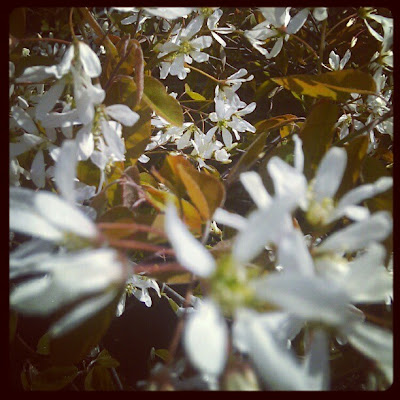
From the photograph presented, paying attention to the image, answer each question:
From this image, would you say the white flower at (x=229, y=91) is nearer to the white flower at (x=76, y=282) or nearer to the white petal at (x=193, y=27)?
the white petal at (x=193, y=27)

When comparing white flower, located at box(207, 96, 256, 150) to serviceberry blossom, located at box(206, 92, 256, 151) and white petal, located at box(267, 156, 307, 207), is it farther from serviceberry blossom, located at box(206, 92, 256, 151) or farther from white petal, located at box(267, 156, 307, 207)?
white petal, located at box(267, 156, 307, 207)

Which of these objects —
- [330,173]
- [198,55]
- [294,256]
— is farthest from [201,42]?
[294,256]

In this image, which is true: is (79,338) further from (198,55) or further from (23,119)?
(198,55)

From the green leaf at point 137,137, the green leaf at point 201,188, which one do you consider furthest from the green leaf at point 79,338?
the green leaf at point 137,137

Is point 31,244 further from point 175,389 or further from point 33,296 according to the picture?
point 175,389

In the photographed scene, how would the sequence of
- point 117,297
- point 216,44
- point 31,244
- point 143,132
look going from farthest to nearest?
1. point 216,44
2. point 143,132
3. point 117,297
4. point 31,244

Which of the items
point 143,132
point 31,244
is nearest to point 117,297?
point 31,244
